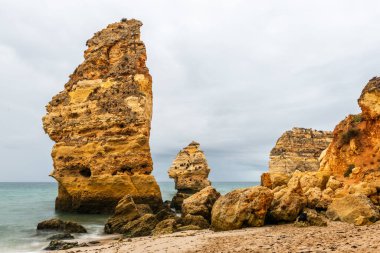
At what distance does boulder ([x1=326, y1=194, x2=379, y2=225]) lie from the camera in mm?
12391

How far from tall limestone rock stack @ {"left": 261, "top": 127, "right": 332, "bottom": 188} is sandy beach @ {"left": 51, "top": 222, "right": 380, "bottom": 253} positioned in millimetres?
56040

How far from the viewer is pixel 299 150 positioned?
67812 mm

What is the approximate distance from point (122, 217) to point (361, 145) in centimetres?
1514

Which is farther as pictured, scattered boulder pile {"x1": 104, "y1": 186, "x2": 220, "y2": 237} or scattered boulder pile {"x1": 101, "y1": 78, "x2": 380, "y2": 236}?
scattered boulder pile {"x1": 104, "y1": 186, "x2": 220, "y2": 237}

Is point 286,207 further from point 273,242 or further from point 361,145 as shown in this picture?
point 361,145

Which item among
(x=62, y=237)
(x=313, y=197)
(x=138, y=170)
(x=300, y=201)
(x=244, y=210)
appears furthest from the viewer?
(x=138, y=170)

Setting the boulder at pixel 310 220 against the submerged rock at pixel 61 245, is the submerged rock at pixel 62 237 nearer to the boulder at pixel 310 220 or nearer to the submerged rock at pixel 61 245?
the submerged rock at pixel 61 245

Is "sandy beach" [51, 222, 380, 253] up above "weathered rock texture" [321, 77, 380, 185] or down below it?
below

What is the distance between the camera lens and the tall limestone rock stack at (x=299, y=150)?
66.2 m

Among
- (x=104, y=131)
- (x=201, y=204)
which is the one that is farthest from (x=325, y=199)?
(x=104, y=131)

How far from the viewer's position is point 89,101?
1206 inches

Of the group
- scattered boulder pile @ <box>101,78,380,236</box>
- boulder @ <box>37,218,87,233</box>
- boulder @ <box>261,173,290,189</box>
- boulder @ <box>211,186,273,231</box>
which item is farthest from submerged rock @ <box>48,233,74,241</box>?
boulder @ <box>261,173,290,189</box>

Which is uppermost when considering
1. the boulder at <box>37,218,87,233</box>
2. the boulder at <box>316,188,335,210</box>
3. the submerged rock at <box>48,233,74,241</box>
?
the boulder at <box>316,188,335,210</box>

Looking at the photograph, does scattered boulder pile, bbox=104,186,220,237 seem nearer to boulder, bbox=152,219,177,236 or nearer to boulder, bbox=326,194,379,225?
boulder, bbox=152,219,177,236
